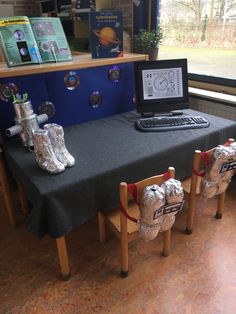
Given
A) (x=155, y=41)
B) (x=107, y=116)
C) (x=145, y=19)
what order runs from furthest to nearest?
1. (x=145, y=19)
2. (x=155, y=41)
3. (x=107, y=116)

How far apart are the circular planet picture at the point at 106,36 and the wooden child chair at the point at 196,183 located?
3.33 ft

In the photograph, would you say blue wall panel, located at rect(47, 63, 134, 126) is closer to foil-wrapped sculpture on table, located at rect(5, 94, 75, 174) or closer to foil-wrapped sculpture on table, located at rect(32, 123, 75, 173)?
foil-wrapped sculpture on table, located at rect(5, 94, 75, 174)

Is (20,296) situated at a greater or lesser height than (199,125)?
lesser

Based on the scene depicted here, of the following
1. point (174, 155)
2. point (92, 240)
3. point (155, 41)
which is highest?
point (155, 41)

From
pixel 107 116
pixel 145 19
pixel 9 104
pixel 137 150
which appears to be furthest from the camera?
pixel 145 19

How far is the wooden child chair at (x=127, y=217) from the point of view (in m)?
1.23

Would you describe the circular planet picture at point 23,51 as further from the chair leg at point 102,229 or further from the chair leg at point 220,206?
the chair leg at point 220,206

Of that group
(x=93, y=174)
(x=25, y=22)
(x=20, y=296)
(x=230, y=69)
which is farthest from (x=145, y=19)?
(x=20, y=296)

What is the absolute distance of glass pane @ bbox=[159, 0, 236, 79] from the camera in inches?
86.4

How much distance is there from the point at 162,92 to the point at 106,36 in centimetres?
55

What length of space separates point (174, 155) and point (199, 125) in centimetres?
34

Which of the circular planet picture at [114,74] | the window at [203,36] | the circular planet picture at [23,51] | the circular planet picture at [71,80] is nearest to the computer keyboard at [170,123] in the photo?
the circular planet picture at [114,74]

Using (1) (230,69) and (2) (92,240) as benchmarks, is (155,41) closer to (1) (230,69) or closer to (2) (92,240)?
(1) (230,69)

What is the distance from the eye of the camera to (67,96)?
1.78 metres
